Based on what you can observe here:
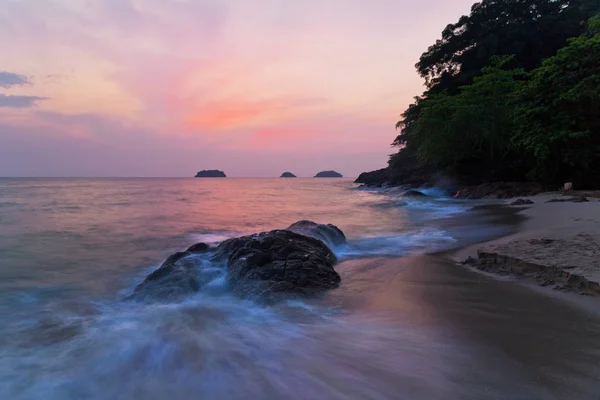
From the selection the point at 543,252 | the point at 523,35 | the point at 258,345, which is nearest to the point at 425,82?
the point at 523,35

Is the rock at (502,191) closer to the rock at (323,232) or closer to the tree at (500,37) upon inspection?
the rock at (323,232)

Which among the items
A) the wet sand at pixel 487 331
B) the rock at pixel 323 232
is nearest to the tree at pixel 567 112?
the rock at pixel 323 232

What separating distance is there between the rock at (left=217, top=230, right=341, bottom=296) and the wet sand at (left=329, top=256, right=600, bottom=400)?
0.41 metres

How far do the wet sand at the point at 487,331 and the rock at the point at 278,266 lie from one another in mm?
408

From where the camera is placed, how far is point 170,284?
5449 mm

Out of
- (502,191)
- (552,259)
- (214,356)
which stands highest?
(502,191)

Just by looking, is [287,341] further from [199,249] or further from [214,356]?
[199,249]

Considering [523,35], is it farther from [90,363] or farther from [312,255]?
[90,363]

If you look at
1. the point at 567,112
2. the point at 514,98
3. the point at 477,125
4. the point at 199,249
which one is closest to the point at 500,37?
the point at 477,125

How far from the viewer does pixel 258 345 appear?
3535mm

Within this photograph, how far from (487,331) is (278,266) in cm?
299

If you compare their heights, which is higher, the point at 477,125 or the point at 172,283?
the point at 477,125

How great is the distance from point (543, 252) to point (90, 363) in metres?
5.94

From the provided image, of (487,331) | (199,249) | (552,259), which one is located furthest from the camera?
(199,249)
